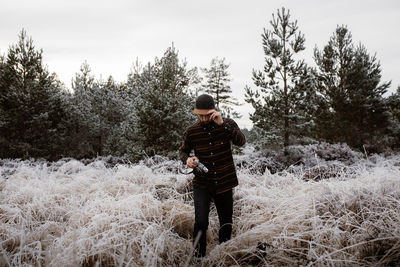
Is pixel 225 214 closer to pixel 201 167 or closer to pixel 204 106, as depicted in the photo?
pixel 201 167

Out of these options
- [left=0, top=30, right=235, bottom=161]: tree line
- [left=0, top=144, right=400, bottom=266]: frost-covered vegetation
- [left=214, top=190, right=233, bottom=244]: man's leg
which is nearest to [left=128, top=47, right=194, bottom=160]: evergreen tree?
[left=0, top=30, right=235, bottom=161]: tree line

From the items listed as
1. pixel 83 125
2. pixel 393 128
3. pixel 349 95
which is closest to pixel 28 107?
pixel 83 125

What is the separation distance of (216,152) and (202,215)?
67cm

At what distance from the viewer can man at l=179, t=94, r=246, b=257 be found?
2.81m

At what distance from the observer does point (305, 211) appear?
3336 mm

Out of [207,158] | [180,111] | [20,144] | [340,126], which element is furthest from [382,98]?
[20,144]

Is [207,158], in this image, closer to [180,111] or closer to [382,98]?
[180,111]

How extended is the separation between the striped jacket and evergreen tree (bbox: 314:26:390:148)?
46.4 ft

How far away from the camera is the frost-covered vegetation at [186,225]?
96.0 inches

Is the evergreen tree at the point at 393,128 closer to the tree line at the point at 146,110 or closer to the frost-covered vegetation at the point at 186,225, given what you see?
the tree line at the point at 146,110

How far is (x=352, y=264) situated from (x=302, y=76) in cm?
763

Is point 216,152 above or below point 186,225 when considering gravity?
above

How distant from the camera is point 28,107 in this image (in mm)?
14383

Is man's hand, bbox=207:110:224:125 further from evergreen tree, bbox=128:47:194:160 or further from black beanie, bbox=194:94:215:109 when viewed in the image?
evergreen tree, bbox=128:47:194:160
